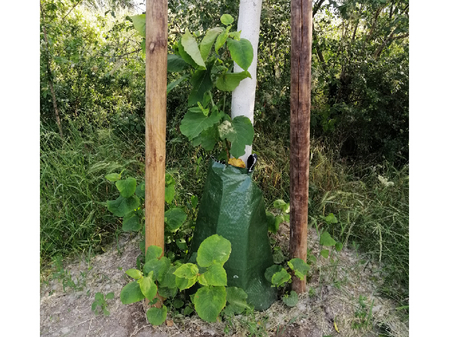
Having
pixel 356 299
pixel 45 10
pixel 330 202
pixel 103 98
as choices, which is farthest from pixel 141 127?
pixel 356 299

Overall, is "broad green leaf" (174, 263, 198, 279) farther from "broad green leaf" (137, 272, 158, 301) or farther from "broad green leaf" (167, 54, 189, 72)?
"broad green leaf" (167, 54, 189, 72)

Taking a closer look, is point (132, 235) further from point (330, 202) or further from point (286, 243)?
point (330, 202)

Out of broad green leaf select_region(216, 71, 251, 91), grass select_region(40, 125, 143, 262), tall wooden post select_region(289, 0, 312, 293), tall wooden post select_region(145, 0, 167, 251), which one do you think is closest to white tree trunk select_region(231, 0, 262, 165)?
broad green leaf select_region(216, 71, 251, 91)

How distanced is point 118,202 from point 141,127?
1.71 meters

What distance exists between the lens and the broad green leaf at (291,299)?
1.89 meters

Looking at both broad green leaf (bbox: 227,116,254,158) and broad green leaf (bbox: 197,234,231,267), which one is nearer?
broad green leaf (bbox: 197,234,231,267)

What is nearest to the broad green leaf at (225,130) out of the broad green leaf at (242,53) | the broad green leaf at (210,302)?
the broad green leaf at (242,53)

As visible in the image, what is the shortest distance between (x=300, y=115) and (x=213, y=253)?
78cm

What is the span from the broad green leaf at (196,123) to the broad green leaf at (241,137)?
0.10m

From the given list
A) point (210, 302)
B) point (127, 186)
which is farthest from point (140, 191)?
point (210, 302)

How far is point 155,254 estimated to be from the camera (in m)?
1.67

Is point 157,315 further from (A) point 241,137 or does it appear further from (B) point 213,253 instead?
(A) point 241,137

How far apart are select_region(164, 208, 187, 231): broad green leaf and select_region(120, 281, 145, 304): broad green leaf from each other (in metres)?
0.40

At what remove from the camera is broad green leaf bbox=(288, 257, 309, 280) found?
1.87m
